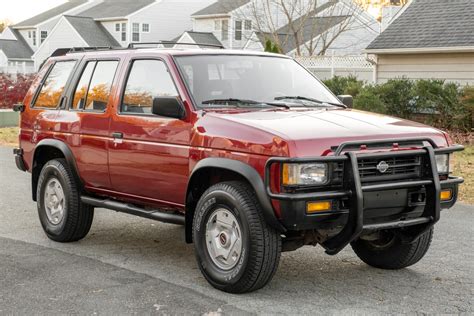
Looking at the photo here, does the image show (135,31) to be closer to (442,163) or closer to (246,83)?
(246,83)

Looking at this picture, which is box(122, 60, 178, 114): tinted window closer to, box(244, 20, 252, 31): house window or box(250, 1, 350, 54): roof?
box(250, 1, 350, 54): roof

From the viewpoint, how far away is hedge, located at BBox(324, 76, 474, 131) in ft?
57.5

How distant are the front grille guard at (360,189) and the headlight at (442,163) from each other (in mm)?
103

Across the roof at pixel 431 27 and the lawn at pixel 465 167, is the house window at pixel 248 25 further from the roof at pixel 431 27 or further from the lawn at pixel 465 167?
the lawn at pixel 465 167

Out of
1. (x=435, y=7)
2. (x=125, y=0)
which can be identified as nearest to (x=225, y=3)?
(x=125, y=0)

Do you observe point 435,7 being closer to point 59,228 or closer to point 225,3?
point 59,228

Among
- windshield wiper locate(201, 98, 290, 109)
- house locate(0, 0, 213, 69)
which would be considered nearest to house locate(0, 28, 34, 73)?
house locate(0, 0, 213, 69)

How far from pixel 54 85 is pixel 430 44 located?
15.0 metres

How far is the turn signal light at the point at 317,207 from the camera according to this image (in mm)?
5406

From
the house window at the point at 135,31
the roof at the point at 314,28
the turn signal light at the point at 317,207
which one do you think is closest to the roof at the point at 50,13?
the house window at the point at 135,31

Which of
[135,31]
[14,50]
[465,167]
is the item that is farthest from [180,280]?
[14,50]

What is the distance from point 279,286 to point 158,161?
1.50m

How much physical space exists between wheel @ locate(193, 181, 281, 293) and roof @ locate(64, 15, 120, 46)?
1985 inches

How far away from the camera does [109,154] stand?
7.12 meters
